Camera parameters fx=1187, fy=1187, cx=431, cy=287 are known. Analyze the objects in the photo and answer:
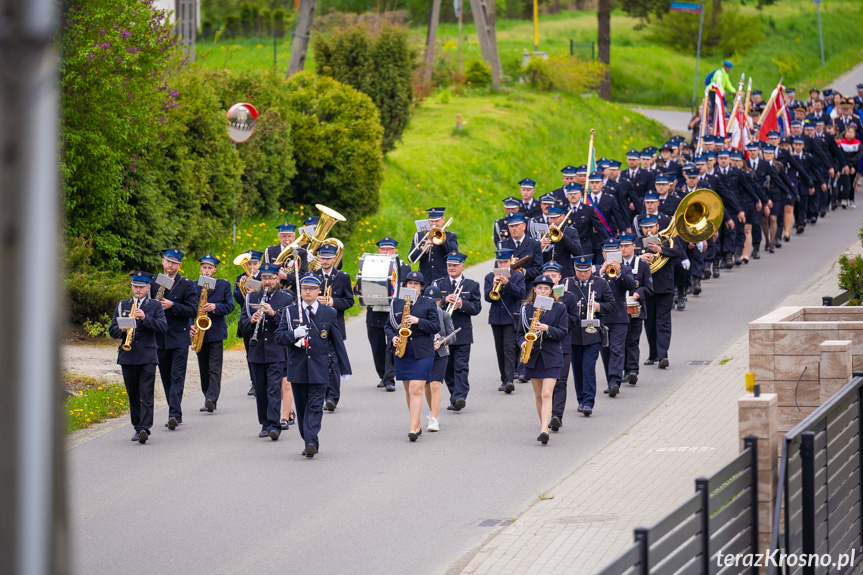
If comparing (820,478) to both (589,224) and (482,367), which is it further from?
(589,224)

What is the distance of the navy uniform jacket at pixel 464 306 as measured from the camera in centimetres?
1434

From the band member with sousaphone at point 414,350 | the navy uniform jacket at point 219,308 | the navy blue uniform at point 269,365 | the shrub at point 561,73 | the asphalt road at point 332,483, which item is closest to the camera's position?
the asphalt road at point 332,483

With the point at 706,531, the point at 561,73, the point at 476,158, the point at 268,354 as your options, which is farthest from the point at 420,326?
the point at 561,73

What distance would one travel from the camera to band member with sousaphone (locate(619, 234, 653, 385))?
49.9ft

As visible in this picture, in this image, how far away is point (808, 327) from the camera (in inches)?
420

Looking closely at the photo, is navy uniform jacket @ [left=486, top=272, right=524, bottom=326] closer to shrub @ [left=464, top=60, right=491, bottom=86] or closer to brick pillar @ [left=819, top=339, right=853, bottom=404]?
brick pillar @ [left=819, top=339, right=853, bottom=404]

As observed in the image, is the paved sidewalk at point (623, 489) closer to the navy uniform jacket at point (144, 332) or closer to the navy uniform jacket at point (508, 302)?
the navy uniform jacket at point (508, 302)

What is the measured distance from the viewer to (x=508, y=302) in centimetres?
1520

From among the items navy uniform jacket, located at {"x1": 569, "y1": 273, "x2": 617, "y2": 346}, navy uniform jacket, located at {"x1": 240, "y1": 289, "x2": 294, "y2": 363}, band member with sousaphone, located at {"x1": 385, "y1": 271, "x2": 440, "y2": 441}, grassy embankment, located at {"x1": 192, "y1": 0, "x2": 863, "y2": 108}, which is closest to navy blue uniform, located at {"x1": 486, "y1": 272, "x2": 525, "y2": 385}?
navy uniform jacket, located at {"x1": 569, "y1": 273, "x2": 617, "y2": 346}

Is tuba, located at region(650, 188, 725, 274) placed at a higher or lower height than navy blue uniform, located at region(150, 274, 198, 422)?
higher

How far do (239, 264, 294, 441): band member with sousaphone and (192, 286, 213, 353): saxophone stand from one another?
2.75 feet

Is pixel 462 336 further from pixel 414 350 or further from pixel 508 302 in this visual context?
pixel 414 350

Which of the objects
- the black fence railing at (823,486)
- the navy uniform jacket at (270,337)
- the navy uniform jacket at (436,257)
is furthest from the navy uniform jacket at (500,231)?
the black fence railing at (823,486)

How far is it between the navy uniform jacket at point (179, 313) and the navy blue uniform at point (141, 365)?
1.94 feet
